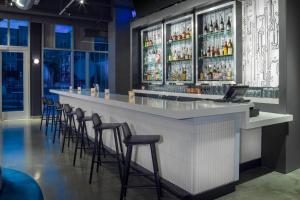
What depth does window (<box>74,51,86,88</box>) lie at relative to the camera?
11.0m

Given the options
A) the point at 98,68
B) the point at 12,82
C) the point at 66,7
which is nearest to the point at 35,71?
the point at 12,82

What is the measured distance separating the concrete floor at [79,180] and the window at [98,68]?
19.2ft

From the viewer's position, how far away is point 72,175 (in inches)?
162

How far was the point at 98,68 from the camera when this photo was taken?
11.7 meters

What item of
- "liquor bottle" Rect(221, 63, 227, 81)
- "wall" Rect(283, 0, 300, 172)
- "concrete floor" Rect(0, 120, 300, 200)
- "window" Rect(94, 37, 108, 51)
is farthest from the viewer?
"window" Rect(94, 37, 108, 51)

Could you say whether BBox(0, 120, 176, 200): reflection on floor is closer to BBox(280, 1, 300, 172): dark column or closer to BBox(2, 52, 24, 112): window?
BBox(280, 1, 300, 172): dark column

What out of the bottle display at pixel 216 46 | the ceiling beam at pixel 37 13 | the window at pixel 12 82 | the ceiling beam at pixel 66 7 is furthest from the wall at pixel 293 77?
the window at pixel 12 82

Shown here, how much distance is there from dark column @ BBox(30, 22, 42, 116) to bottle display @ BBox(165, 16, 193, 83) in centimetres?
526

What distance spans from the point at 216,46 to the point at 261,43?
1.12 metres

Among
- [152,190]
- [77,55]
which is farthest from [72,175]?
[77,55]

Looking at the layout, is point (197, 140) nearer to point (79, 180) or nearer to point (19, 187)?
point (79, 180)

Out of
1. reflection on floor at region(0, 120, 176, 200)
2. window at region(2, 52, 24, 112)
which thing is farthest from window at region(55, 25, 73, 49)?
reflection on floor at region(0, 120, 176, 200)

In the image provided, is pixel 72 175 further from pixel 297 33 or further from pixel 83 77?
pixel 83 77

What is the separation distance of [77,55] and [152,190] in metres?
8.46
